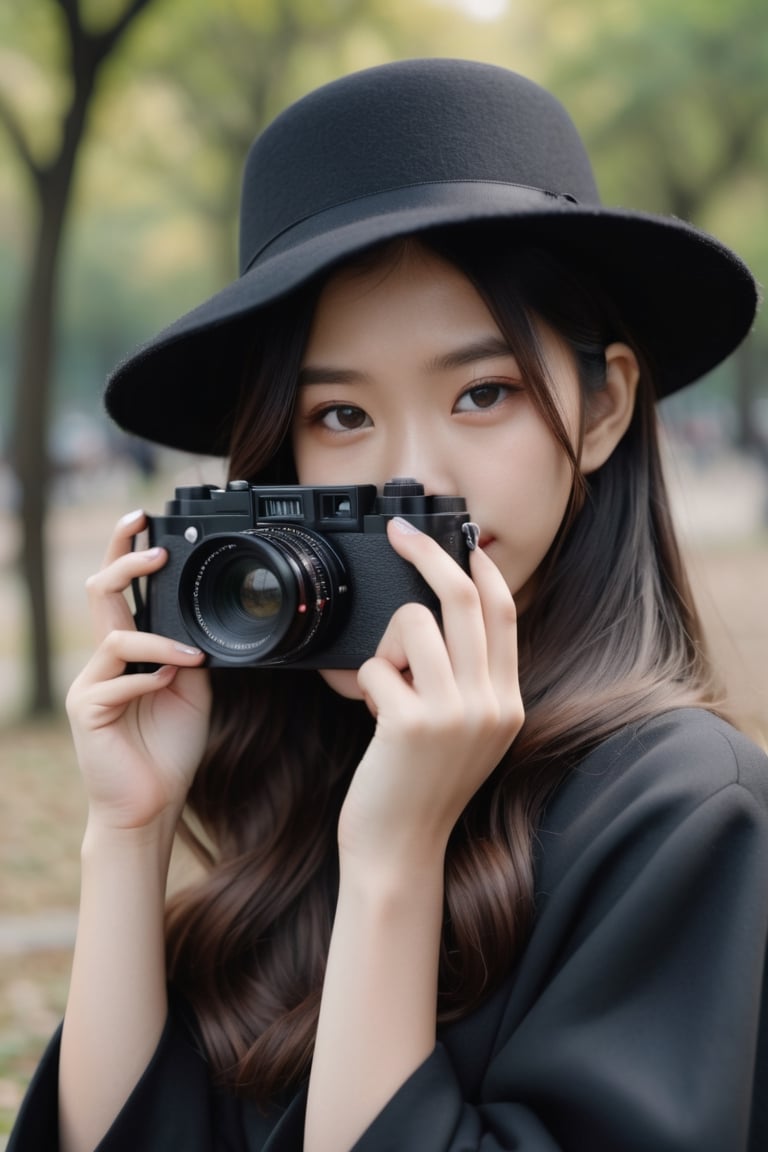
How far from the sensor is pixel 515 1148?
1309 millimetres

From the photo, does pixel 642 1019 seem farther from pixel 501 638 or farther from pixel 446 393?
pixel 446 393

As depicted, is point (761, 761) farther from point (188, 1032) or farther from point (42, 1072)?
point (42, 1072)

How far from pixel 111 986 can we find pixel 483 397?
3.25ft

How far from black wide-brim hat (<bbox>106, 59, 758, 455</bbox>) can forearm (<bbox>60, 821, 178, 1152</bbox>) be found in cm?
74

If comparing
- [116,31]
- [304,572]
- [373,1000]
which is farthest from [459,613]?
[116,31]

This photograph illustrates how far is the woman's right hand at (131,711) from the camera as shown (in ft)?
5.82

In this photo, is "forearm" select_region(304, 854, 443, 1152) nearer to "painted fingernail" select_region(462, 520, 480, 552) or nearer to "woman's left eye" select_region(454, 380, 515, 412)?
"painted fingernail" select_region(462, 520, 480, 552)

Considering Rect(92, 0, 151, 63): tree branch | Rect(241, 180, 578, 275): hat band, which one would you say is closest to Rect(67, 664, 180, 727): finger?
Rect(241, 180, 578, 275): hat band

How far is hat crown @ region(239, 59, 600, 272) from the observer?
1704 mm

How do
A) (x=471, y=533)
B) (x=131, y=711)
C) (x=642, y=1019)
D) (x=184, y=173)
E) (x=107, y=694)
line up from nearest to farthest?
(x=642, y=1019) → (x=471, y=533) → (x=107, y=694) → (x=131, y=711) → (x=184, y=173)

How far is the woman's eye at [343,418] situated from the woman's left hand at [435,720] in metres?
0.32

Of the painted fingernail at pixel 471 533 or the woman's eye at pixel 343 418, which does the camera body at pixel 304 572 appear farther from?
the woman's eye at pixel 343 418

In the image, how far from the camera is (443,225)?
1472 millimetres

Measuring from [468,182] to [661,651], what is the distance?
725mm
